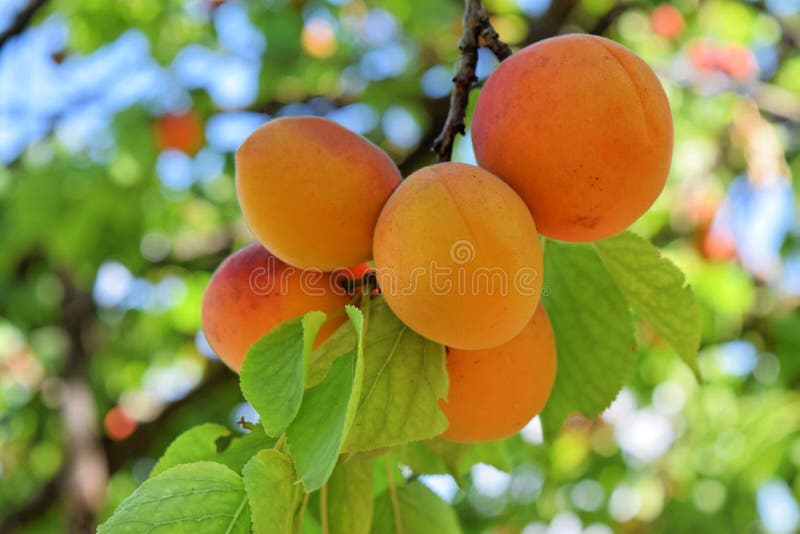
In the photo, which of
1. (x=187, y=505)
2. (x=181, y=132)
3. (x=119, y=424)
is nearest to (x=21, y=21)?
(x=181, y=132)

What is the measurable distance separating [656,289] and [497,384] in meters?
0.25

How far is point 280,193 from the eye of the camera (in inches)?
29.9

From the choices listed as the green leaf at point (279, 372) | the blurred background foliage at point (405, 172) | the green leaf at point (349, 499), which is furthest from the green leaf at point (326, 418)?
the blurred background foliage at point (405, 172)

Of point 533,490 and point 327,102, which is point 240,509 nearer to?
point 327,102

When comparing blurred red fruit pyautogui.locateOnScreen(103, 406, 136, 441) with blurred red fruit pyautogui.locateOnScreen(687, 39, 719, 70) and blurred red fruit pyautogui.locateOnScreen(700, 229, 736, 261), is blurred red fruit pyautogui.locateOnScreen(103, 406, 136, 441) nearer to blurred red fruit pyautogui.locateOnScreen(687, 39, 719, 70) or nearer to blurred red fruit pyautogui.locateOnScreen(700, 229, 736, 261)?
blurred red fruit pyautogui.locateOnScreen(700, 229, 736, 261)

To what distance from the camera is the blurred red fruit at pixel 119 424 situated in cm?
397

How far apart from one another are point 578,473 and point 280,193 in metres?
3.11

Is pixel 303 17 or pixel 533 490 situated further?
pixel 533 490

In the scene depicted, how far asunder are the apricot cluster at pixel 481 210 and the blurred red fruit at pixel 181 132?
2699 millimetres

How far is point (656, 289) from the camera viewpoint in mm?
899

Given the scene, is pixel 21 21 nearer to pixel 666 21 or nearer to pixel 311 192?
pixel 311 192

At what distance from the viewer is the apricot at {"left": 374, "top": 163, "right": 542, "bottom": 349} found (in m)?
0.68

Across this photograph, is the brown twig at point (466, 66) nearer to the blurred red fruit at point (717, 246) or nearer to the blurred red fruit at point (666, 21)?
the blurred red fruit at point (717, 246)

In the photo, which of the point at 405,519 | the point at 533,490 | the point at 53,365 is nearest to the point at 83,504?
the point at 53,365
